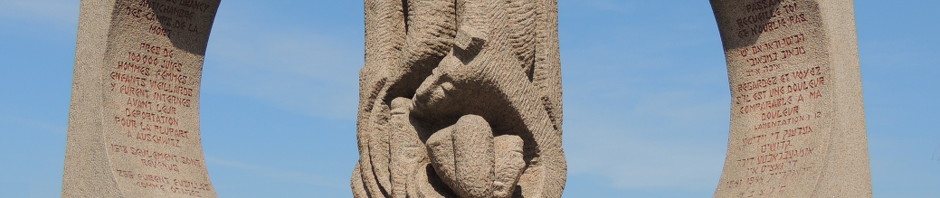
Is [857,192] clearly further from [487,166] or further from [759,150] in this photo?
[487,166]

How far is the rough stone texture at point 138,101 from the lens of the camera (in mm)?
15195

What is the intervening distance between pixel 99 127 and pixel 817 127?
601 centimetres

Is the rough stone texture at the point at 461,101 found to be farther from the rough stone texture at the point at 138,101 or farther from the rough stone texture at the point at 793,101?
the rough stone texture at the point at 138,101

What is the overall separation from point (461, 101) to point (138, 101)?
3.87m

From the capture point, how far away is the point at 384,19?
13.7 meters

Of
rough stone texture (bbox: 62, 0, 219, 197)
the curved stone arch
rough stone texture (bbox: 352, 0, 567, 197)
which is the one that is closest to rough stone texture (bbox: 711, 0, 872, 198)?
the curved stone arch

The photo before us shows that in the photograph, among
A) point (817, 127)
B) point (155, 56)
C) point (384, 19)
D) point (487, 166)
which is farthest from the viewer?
point (155, 56)

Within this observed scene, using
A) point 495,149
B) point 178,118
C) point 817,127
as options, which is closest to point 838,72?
point 817,127

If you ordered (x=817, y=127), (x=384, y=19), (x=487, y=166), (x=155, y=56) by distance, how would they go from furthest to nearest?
(x=155, y=56)
(x=817, y=127)
(x=384, y=19)
(x=487, y=166)

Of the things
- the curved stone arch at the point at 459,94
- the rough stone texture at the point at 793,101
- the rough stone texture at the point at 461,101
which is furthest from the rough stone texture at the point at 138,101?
the rough stone texture at the point at 793,101

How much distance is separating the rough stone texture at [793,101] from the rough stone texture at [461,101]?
2.35m

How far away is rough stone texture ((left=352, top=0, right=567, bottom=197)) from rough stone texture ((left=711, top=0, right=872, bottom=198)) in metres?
2.35

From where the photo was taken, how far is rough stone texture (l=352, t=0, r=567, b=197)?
12.8m

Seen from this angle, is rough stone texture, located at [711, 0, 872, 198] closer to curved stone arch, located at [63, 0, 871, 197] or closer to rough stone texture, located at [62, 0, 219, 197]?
curved stone arch, located at [63, 0, 871, 197]
